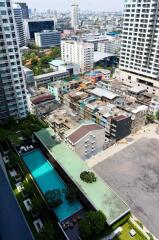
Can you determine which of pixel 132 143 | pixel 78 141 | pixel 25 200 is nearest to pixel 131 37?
pixel 132 143

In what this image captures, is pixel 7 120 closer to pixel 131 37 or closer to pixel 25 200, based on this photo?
pixel 25 200

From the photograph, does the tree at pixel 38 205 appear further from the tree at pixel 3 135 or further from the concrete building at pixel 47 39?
the concrete building at pixel 47 39

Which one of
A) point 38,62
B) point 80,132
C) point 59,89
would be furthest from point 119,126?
point 38,62

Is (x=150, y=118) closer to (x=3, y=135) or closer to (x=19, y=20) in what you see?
(x=3, y=135)

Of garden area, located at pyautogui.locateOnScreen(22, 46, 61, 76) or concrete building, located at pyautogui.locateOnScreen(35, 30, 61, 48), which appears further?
concrete building, located at pyautogui.locateOnScreen(35, 30, 61, 48)

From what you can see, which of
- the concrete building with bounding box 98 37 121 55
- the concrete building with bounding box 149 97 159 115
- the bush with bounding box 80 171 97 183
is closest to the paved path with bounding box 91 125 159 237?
the concrete building with bounding box 149 97 159 115

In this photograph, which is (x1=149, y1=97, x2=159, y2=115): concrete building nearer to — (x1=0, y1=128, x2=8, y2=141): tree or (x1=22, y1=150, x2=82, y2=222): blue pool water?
(x1=22, y1=150, x2=82, y2=222): blue pool water
